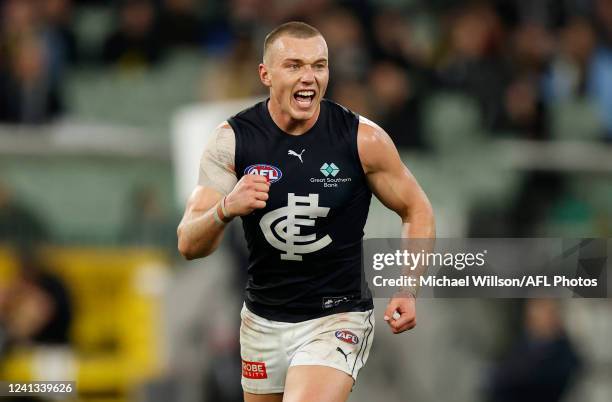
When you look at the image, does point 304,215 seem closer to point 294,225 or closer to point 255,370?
point 294,225

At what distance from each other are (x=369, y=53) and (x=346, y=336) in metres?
7.52

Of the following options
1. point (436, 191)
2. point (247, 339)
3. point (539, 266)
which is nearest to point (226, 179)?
point (247, 339)

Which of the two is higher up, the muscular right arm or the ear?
the ear

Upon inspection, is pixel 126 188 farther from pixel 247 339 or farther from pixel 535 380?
pixel 247 339

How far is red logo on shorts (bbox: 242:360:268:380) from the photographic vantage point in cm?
684

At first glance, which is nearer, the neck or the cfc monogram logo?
the cfc monogram logo

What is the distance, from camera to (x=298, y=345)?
670 centimetres

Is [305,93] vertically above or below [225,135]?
above

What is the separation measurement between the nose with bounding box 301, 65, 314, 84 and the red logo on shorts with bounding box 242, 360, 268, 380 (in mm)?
1492

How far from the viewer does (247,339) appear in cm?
692

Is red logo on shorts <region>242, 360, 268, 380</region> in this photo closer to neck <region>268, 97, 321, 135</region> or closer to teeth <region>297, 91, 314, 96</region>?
neck <region>268, 97, 321, 135</region>

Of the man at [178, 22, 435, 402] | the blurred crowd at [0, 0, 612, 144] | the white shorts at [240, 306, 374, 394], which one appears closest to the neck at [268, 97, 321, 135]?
the man at [178, 22, 435, 402]

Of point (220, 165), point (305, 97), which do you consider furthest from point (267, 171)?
point (305, 97)

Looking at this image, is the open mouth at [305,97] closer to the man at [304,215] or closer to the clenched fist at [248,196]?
the man at [304,215]
